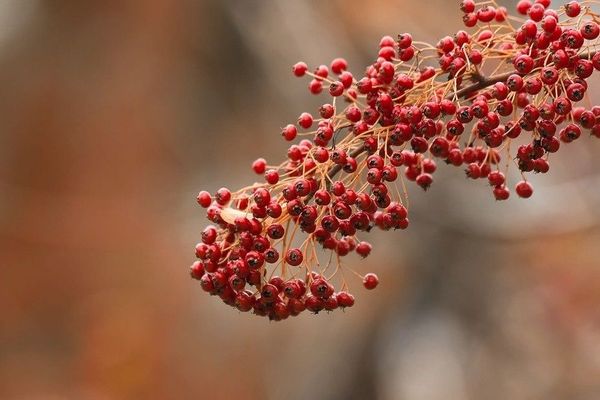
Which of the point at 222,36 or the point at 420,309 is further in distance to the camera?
the point at 222,36

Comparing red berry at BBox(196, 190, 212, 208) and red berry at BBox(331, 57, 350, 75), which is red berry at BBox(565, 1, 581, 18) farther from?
red berry at BBox(196, 190, 212, 208)

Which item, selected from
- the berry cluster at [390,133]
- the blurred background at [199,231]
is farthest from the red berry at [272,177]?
the blurred background at [199,231]

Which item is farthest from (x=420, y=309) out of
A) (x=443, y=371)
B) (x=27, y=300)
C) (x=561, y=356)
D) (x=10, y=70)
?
(x=10, y=70)

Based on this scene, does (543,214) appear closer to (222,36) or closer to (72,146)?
(222,36)

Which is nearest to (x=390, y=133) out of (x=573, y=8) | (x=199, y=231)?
(x=573, y=8)

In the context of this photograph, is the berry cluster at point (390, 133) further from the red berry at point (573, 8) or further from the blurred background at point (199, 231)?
the blurred background at point (199, 231)

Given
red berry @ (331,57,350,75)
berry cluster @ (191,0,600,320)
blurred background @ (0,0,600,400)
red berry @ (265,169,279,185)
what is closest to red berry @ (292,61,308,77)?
red berry @ (331,57,350,75)
